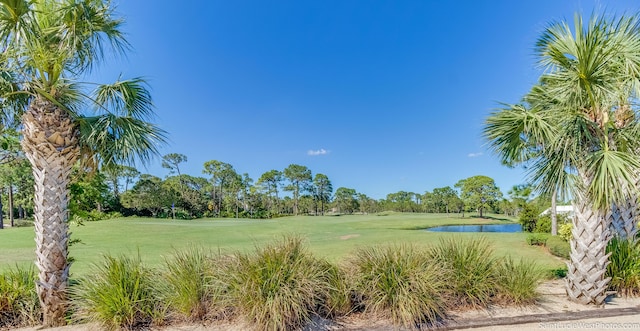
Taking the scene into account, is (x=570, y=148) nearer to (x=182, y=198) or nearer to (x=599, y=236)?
(x=599, y=236)

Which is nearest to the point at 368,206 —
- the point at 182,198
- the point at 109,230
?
the point at 182,198

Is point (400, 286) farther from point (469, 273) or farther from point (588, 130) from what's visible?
point (588, 130)

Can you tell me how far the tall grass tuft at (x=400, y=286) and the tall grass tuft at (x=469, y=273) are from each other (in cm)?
31

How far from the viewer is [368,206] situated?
185 ft

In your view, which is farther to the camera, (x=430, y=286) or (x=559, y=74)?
(x=559, y=74)

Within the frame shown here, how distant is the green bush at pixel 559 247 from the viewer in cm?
909

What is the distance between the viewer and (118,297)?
3.79 m

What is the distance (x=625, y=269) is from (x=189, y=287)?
23.7 ft

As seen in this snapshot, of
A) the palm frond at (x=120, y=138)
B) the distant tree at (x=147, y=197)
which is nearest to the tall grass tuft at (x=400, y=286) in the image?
the palm frond at (x=120, y=138)

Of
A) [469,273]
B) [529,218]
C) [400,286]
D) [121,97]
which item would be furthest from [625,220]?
[529,218]

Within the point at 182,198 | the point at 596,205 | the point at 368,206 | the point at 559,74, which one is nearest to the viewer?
the point at 596,205

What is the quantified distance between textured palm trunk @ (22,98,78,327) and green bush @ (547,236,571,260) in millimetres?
12461

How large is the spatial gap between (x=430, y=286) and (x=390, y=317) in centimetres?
70

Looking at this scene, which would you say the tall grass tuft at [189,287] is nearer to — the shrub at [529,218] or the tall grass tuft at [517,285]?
the tall grass tuft at [517,285]
